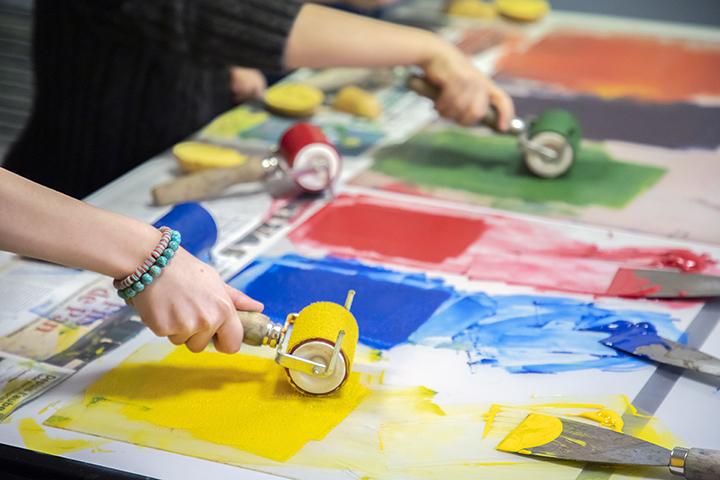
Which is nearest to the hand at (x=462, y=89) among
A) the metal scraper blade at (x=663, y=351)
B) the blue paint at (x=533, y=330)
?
the blue paint at (x=533, y=330)

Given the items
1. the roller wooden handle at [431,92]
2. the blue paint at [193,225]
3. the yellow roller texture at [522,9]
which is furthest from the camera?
the yellow roller texture at [522,9]

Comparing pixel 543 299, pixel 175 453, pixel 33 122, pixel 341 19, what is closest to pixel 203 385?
pixel 175 453

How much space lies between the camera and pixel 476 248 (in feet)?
4.35

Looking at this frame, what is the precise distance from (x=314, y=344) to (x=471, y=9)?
150 centimetres

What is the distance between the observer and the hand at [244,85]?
1860 mm

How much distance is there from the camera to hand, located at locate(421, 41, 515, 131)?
1.56 meters

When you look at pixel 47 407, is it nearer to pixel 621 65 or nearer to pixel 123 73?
pixel 123 73

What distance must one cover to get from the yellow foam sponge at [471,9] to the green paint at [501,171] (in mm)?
663

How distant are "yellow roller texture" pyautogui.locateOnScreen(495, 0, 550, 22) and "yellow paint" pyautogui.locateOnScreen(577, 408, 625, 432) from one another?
4.67ft

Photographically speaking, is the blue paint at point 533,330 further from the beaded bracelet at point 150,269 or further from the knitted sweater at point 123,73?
the knitted sweater at point 123,73

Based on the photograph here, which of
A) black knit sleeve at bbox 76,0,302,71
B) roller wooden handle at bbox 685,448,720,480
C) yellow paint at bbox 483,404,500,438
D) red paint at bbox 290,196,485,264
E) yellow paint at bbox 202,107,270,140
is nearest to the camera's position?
roller wooden handle at bbox 685,448,720,480

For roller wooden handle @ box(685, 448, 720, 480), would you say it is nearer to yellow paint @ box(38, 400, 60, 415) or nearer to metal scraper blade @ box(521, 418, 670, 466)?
metal scraper blade @ box(521, 418, 670, 466)

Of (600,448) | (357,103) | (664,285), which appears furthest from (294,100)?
(600,448)

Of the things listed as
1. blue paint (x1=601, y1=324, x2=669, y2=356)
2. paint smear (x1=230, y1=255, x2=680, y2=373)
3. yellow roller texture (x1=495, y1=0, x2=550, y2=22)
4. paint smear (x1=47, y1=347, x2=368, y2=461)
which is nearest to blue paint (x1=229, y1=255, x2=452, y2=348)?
paint smear (x1=230, y1=255, x2=680, y2=373)
